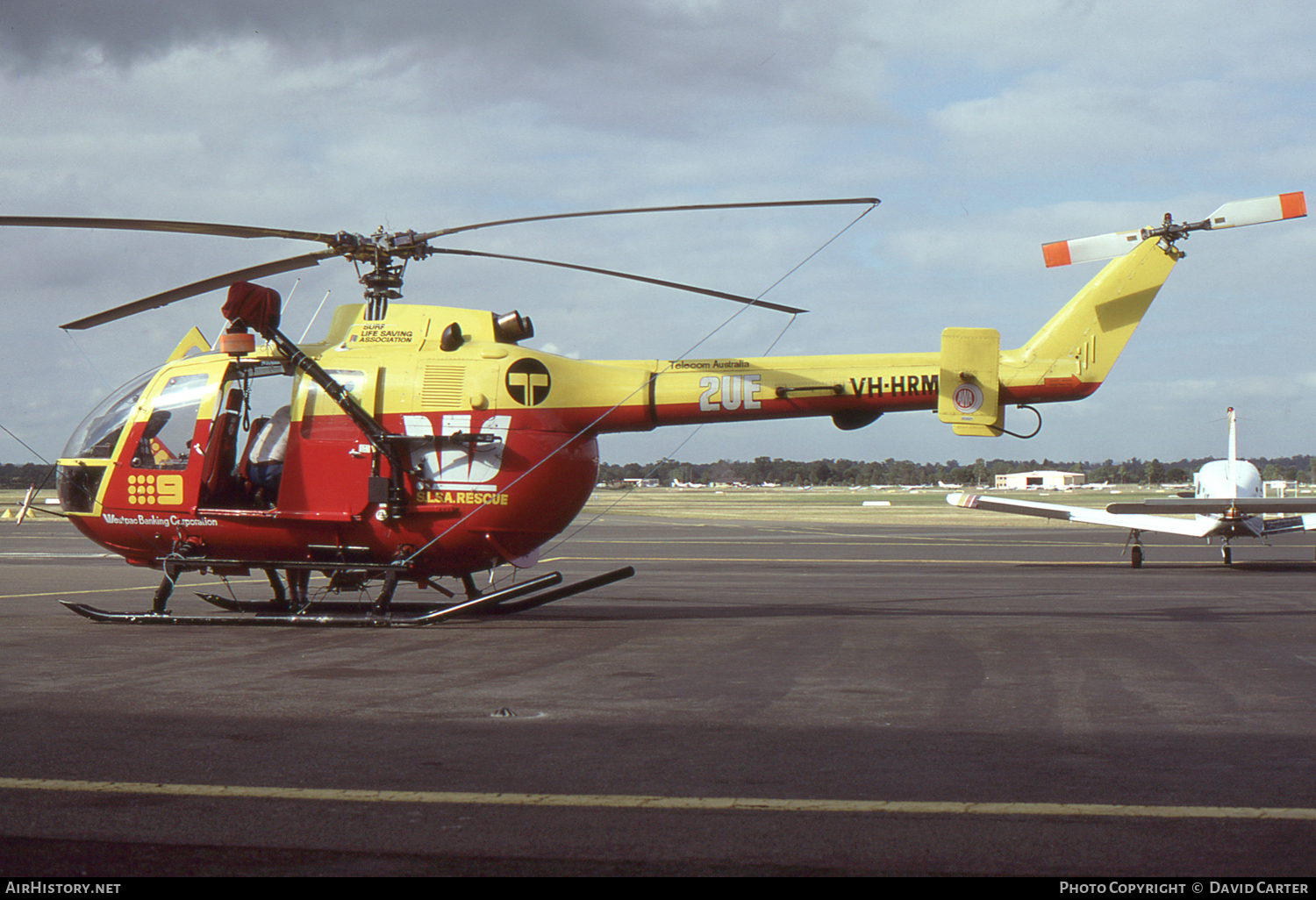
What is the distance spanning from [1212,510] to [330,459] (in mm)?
20343

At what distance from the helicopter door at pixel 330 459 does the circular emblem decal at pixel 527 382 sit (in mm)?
1748

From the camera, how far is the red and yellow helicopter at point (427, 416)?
1246cm

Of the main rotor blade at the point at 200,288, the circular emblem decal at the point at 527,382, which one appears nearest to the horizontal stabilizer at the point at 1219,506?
the circular emblem decal at the point at 527,382

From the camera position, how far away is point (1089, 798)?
5.35 meters

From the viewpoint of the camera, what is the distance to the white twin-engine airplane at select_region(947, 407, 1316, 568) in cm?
2377

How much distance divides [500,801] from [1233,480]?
1107 inches

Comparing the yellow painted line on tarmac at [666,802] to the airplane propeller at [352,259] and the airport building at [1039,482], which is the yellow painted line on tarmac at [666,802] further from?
A: the airport building at [1039,482]

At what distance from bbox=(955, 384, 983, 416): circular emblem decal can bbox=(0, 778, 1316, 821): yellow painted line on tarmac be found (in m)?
7.53

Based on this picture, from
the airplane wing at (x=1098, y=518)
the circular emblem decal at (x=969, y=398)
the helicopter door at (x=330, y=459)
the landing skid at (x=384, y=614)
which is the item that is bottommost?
the landing skid at (x=384, y=614)

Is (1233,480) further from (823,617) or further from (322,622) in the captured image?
(322,622)

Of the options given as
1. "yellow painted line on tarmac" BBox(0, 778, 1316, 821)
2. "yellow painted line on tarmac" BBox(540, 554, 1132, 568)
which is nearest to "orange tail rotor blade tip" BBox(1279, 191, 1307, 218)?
"yellow painted line on tarmac" BBox(0, 778, 1316, 821)

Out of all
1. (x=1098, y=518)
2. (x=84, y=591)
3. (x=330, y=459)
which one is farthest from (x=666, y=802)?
(x=1098, y=518)

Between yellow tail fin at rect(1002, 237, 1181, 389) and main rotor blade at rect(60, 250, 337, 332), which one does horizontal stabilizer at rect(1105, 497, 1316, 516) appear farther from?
main rotor blade at rect(60, 250, 337, 332)
